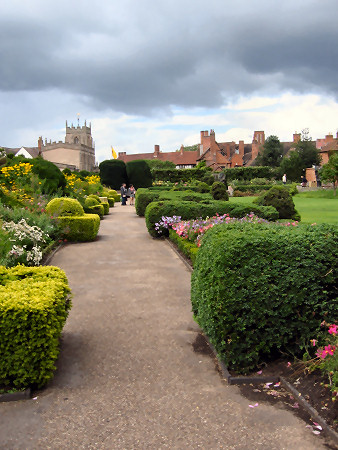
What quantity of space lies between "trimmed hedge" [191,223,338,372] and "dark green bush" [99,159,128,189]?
112 feet

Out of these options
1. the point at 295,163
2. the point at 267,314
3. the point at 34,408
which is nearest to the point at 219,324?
the point at 267,314

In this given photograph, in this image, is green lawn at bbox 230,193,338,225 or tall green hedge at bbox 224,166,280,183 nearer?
green lawn at bbox 230,193,338,225

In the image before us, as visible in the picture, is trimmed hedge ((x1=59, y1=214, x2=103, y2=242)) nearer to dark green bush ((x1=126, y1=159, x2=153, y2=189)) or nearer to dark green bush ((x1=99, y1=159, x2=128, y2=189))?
dark green bush ((x1=126, y1=159, x2=153, y2=189))

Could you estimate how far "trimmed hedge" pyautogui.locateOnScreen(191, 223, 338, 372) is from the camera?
Answer: 13.9ft

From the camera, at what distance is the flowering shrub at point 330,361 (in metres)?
3.61

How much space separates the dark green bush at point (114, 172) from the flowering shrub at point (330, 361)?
1362 inches

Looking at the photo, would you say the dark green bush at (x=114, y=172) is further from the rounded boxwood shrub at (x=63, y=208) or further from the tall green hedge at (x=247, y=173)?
the rounded boxwood shrub at (x=63, y=208)

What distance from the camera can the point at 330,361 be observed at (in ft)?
12.5

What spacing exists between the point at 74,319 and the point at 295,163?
168ft

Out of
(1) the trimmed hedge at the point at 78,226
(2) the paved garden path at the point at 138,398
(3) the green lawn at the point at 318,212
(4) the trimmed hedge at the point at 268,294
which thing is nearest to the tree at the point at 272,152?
(3) the green lawn at the point at 318,212

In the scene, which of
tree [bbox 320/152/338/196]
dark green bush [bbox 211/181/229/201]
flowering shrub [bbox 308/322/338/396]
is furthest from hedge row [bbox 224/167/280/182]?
flowering shrub [bbox 308/322/338/396]

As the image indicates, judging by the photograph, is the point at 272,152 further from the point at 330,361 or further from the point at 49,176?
the point at 330,361

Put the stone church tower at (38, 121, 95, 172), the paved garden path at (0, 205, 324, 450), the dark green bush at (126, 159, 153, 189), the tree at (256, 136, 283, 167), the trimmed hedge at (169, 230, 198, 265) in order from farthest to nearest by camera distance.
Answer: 1. the stone church tower at (38, 121, 95, 172)
2. the tree at (256, 136, 283, 167)
3. the dark green bush at (126, 159, 153, 189)
4. the trimmed hedge at (169, 230, 198, 265)
5. the paved garden path at (0, 205, 324, 450)

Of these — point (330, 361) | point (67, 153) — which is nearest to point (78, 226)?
point (330, 361)
